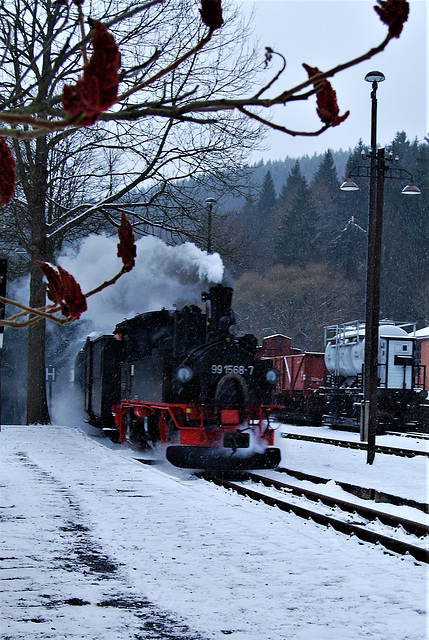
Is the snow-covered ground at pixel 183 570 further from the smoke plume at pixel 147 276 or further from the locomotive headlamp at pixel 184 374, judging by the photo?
the smoke plume at pixel 147 276

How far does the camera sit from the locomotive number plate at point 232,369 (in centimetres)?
1239

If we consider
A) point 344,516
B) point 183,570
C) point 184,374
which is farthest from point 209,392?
point 183,570

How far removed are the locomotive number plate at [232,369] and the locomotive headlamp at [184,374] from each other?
0.42 meters

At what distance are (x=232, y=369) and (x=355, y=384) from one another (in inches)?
535

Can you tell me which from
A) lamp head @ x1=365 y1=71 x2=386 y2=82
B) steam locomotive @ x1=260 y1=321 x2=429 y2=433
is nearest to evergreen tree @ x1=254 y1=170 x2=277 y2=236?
steam locomotive @ x1=260 y1=321 x2=429 y2=433

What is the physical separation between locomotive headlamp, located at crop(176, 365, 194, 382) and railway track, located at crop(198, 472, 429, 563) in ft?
5.46

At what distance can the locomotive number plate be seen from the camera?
1239 centimetres

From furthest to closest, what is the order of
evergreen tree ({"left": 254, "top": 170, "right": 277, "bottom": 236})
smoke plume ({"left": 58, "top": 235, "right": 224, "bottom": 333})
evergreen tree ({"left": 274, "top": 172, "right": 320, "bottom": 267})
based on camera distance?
evergreen tree ({"left": 254, "top": 170, "right": 277, "bottom": 236}) < evergreen tree ({"left": 274, "top": 172, "right": 320, "bottom": 267}) < smoke plume ({"left": 58, "top": 235, "right": 224, "bottom": 333})

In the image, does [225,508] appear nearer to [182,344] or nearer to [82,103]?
[182,344]

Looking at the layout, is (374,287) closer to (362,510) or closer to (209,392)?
(209,392)

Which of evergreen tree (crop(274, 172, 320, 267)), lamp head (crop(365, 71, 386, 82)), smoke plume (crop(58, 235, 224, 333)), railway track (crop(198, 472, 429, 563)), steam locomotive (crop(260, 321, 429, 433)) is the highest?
evergreen tree (crop(274, 172, 320, 267))

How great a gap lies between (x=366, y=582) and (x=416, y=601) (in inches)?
20.1

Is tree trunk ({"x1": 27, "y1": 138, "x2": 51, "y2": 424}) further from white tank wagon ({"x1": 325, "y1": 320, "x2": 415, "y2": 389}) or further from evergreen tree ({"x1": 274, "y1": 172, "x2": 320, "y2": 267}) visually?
evergreen tree ({"x1": 274, "y1": 172, "x2": 320, "y2": 267})

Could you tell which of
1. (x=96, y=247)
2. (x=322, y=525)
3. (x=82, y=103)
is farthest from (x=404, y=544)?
(x=96, y=247)
